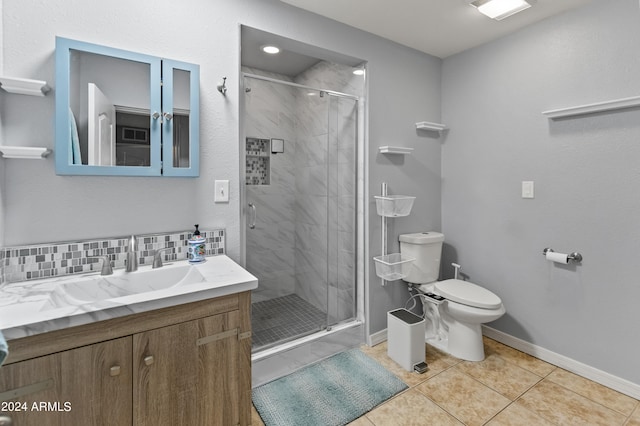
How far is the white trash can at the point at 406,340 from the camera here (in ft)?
6.82

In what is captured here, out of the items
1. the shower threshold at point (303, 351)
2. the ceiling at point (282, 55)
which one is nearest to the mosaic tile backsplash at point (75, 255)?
the shower threshold at point (303, 351)

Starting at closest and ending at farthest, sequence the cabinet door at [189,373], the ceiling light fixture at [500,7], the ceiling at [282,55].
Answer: the cabinet door at [189,373], the ceiling light fixture at [500,7], the ceiling at [282,55]

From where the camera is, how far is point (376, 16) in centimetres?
214

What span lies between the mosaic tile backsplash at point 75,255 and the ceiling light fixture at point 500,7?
2274 millimetres

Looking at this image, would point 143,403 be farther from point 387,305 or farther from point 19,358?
point 387,305

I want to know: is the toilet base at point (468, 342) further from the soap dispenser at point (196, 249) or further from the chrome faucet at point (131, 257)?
the chrome faucet at point (131, 257)

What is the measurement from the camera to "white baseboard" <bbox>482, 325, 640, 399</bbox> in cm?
186

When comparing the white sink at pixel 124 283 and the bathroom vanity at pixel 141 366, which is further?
the white sink at pixel 124 283

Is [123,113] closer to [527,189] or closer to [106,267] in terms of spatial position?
[106,267]

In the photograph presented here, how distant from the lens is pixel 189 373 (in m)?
1.20

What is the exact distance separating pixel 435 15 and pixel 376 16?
409 millimetres

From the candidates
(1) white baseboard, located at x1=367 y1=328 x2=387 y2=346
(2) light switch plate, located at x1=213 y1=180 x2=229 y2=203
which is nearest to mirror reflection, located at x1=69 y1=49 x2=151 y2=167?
(2) light switch plate, located at x1=213 y1=180 x2=229 y2=203

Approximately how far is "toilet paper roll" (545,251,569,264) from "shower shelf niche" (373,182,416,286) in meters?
0.93

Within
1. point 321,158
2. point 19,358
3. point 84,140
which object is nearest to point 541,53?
point 321,158
